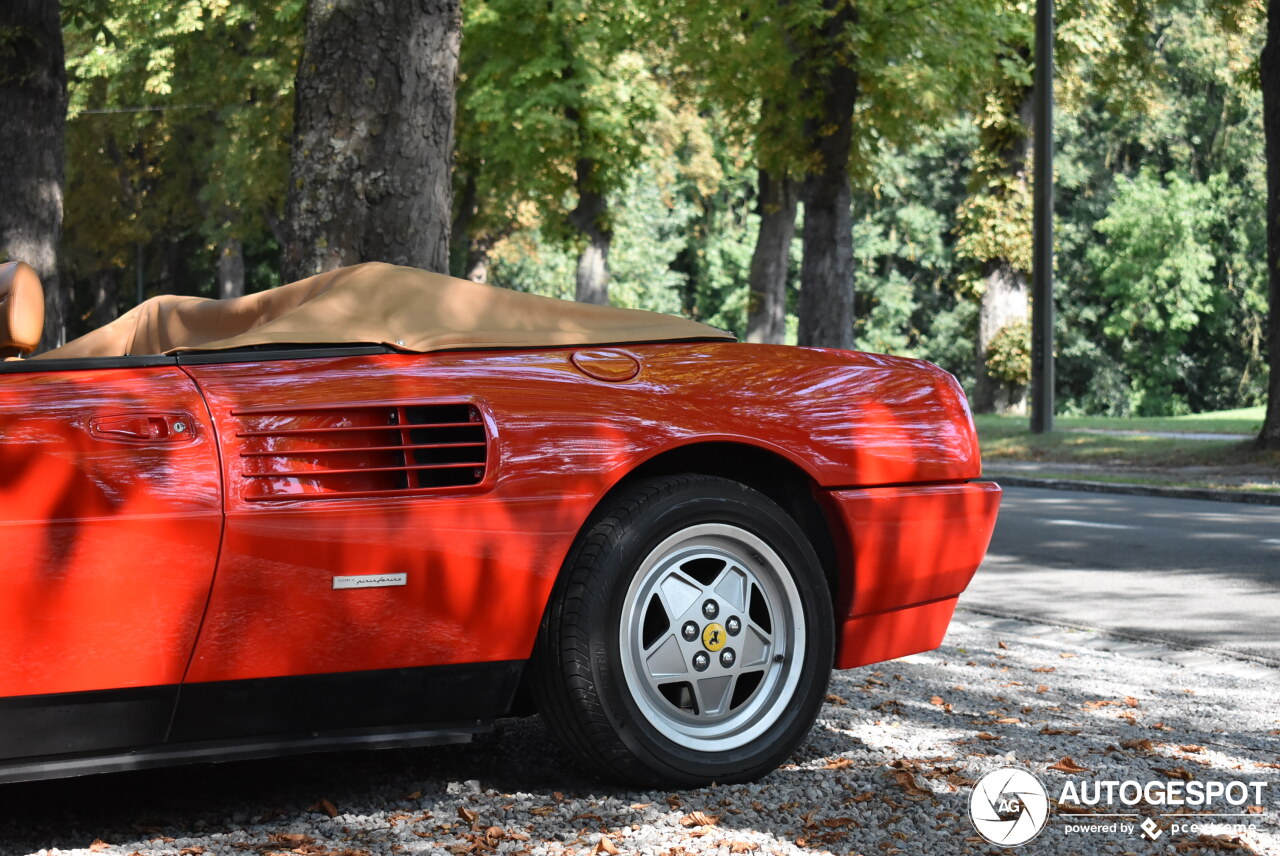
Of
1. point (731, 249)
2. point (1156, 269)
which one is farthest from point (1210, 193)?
point (731, 249)

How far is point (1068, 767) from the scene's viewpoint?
396cm

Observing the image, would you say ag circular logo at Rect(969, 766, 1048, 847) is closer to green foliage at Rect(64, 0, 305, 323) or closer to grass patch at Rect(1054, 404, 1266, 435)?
grass patch at Rect(1054, 404, 1266, 435)

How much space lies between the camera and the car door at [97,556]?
9.96 feet

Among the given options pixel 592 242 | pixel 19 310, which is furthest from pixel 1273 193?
pixel 19 310

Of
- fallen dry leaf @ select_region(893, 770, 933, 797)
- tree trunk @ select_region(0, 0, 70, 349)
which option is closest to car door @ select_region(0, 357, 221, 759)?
fallen dry leaf @ select_region(893, 770, 933, 797)

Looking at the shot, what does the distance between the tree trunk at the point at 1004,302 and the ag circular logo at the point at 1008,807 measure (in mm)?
27298

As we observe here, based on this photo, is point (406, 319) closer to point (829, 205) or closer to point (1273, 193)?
point (1273, 193)

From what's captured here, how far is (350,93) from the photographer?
21.1 feet

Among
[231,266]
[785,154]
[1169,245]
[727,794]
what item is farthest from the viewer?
[1169,245]

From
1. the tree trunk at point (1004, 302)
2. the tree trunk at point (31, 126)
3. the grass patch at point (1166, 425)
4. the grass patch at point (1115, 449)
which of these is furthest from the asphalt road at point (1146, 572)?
the tree trunk at point (1004, 302)

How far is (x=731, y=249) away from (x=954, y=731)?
5200 cm

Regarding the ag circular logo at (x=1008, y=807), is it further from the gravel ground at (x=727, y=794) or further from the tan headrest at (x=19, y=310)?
the tan headrest at (x=19, y=310)

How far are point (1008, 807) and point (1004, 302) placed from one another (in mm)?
28312

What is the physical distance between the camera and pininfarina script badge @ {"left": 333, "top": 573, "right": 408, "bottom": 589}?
3.30 m
